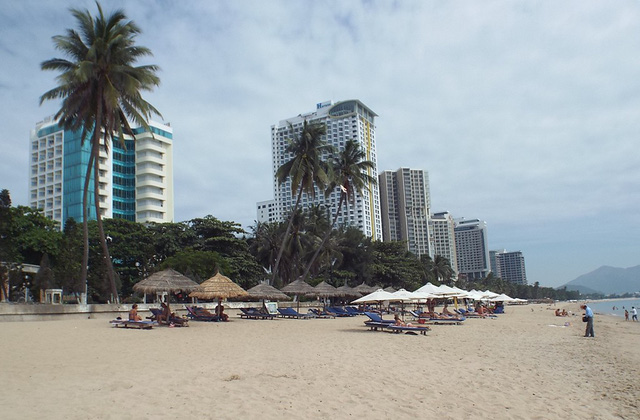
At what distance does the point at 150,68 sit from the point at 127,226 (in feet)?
87.2

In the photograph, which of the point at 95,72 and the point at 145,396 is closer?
the point at 145,396

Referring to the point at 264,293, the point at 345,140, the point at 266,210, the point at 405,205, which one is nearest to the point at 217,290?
the point at 264,293

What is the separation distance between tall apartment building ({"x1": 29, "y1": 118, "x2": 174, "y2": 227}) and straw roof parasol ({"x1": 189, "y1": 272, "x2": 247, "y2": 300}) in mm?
51552

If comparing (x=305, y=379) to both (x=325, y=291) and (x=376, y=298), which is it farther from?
(x=325, y=291)

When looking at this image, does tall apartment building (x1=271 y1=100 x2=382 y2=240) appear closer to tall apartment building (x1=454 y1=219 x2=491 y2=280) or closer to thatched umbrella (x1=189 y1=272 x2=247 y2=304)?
tall apartment building (x1=454 y1=219 x2=491 y2=280)

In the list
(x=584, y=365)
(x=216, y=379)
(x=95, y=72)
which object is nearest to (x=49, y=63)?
(x=95, y=72)

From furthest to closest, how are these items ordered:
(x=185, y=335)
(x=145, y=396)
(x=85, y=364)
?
(x=185, y=335)
(x=85, y=364)
(x=145, y=396)

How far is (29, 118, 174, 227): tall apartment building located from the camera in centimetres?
7175

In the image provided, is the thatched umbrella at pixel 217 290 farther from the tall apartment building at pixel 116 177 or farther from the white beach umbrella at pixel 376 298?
the tall apartment building at pixel 116 177

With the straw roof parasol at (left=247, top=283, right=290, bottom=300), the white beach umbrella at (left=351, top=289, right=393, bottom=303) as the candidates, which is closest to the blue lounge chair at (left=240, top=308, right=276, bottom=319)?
the straw roof parasol at (left=247, top=283, right=290, bottom=300)

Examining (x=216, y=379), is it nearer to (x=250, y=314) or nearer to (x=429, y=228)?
(x=250, y=314)

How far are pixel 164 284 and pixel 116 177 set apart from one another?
58118mm

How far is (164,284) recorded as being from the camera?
2095 centimetres

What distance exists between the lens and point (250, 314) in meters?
26.5
